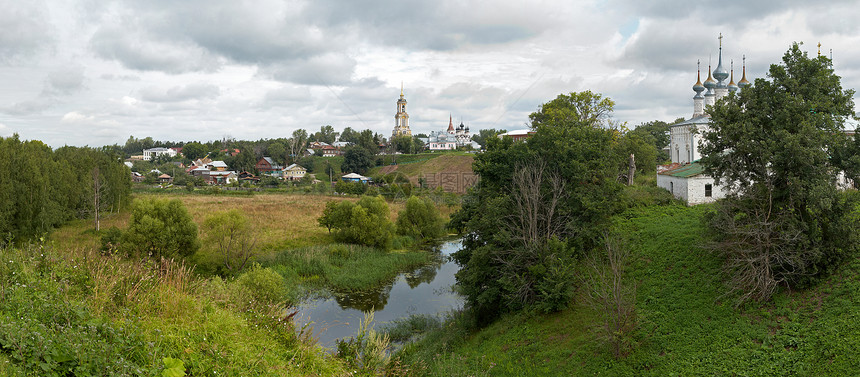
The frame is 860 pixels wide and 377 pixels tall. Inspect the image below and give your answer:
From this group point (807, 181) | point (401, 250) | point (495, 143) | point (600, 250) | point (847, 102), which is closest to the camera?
point (807, 181)

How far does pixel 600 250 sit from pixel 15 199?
30.0 m

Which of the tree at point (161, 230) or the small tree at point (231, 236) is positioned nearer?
the tree at point (161, 230)

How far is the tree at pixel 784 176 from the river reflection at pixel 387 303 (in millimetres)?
11848

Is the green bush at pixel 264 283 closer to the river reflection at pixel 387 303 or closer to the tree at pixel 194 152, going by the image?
the river reflection at pixel 387 303

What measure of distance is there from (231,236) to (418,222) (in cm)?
1557

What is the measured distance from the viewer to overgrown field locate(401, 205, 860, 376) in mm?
11281

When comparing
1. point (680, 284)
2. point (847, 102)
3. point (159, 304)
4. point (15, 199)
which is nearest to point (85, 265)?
point (159, 304)

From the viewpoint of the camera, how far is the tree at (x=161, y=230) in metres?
24.1

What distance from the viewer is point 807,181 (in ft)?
44.7

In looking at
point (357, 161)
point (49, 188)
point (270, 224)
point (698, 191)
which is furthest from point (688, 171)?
point (357, 161)

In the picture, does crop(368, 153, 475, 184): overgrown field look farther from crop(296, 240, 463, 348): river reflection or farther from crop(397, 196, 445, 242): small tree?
crop(296, 240, 463, 348): river reflection

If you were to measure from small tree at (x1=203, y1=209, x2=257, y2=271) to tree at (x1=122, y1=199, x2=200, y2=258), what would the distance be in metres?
1.09

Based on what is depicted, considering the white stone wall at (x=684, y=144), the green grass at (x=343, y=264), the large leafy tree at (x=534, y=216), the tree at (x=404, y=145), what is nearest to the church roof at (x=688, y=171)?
the large leafy tree at (x=534, y=216)

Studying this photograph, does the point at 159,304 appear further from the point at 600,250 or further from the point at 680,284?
the point at 600,250
